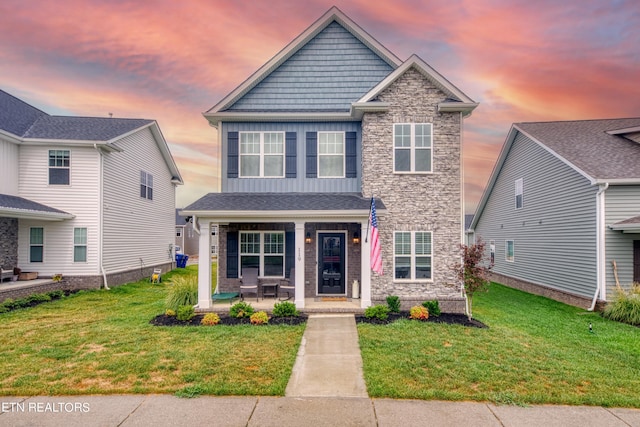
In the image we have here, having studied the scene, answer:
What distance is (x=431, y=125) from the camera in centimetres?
1120

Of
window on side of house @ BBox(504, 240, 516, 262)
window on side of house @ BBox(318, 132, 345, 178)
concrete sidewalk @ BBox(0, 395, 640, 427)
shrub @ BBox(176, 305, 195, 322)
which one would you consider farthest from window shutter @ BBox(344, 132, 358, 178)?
window on side of house @ BBox(504, 240, 516, 262)

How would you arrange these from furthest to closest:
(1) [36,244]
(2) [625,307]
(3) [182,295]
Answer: (1) [36,244] < (3) [182,295] < (2) [625,307]

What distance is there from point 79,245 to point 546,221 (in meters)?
20.9

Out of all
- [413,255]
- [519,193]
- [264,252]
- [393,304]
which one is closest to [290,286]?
[264,252]

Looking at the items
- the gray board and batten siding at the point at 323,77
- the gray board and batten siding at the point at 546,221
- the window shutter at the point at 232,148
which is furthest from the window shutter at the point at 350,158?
the gray board and batten siding at the point at 546,221

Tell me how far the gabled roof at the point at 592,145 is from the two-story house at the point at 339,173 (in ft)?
18.1

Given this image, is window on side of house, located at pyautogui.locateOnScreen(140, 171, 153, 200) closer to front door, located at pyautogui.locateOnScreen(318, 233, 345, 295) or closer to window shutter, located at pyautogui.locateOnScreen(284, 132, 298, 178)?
window shutter, located at pyautogui.locateOnScreen(284, 132, 298, 178)

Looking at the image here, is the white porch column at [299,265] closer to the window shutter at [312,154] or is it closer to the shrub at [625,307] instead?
the window shutter at [312,154]

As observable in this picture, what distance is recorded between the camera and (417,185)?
36.7 feet

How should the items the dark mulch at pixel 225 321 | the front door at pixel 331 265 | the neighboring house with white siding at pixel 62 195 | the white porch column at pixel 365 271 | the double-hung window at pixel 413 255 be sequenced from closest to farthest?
the dark mulch at pixel 225 321
the white porch column at pixel 365 271
the double-hung window at pixel 413 255
the front door at pixel 331 265
the neighboring house with white siding at pixel 62 195

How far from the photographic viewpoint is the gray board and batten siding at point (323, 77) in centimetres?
1269

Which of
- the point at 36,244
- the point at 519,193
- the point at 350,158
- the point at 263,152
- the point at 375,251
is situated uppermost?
the point at 263,152

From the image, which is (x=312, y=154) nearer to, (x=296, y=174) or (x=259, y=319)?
(x=296, y=174)

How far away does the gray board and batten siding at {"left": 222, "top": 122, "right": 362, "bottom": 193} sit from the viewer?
12250 mm
